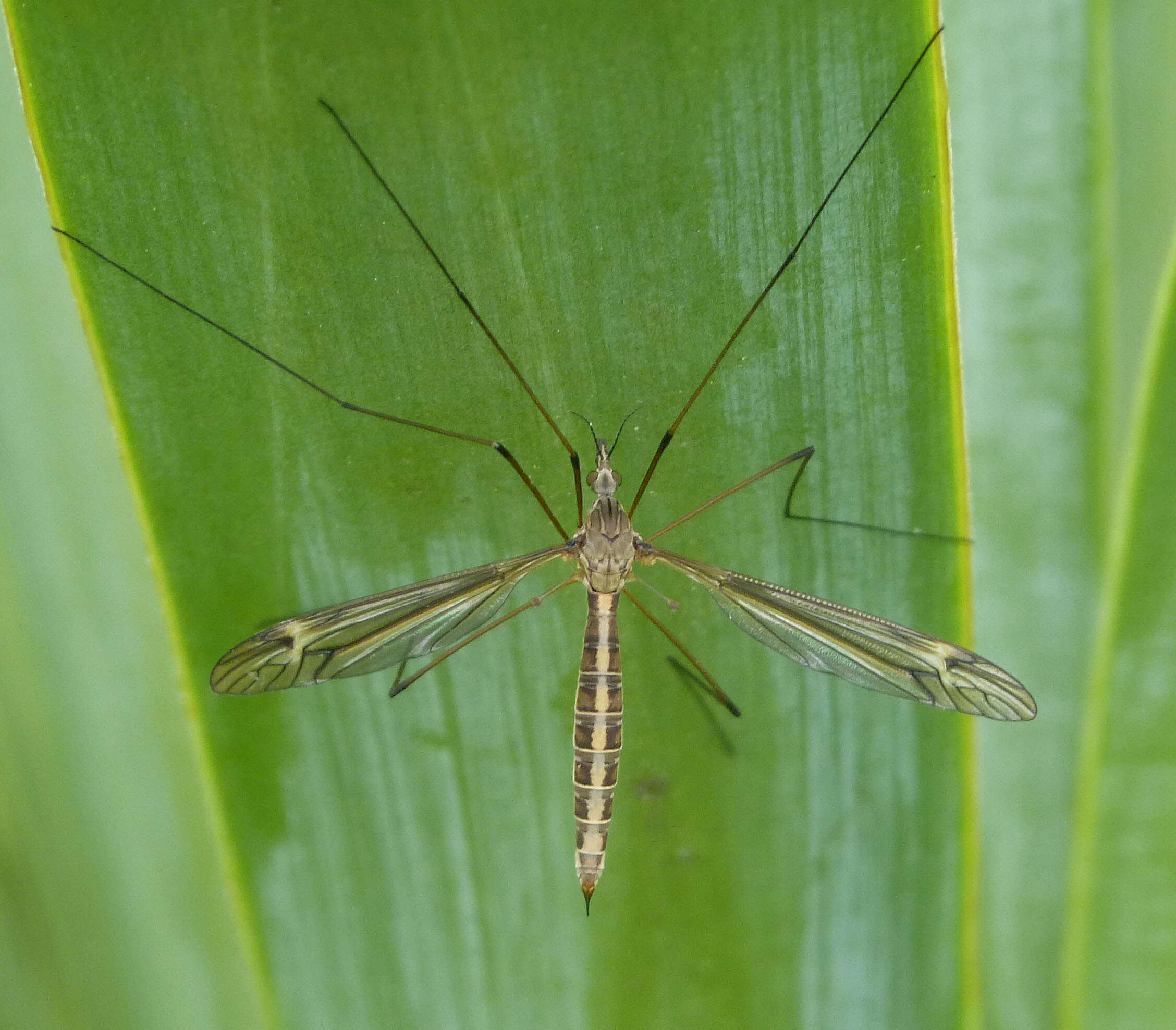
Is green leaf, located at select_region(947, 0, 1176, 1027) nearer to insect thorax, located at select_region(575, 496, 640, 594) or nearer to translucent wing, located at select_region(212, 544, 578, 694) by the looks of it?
insect thorax, located at select_region(575, 496, 640, 594)

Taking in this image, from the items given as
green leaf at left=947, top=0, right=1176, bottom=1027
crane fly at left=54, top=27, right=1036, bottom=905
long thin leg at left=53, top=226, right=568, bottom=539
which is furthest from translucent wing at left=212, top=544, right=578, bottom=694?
green leaf at left=947, top=0, right=1176, bottom=1027

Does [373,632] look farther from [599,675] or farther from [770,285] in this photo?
[770,285]

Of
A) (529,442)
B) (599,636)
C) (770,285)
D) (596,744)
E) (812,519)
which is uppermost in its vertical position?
(770,285)

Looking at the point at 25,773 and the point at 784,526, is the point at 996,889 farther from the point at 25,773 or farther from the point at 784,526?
the point at 25,773

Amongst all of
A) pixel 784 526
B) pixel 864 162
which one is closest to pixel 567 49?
pixel 864 162

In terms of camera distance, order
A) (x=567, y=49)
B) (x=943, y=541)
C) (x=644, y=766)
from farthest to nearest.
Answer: (x=644, y=766)
(x=943, y=541)
(x=567, y=49)

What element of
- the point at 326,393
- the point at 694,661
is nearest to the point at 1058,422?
the point at 694,661

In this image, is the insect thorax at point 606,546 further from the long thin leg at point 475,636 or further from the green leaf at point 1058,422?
the green leaf at point 1058,422
